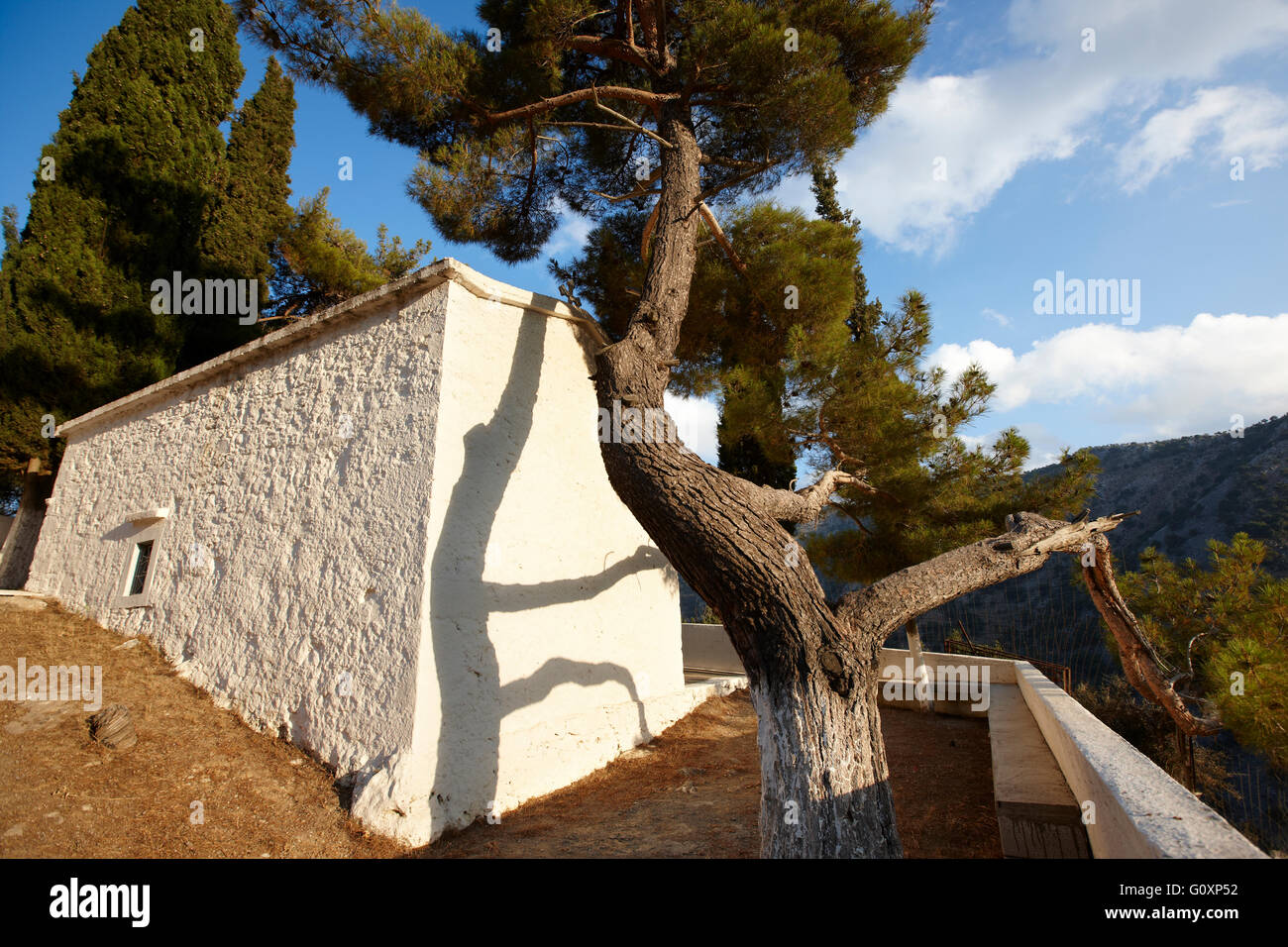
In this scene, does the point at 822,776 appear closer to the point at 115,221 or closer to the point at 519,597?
the point at 519,597

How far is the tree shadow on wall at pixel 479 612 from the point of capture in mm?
4254

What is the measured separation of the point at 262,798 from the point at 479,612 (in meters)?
1.73

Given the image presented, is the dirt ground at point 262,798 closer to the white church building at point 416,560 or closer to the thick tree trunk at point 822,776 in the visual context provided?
the white church building at point 416,560

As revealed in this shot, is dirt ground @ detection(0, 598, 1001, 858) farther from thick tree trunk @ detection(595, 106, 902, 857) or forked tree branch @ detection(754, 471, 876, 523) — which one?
forked tree branch @ detection(754, 471, 876, 523)

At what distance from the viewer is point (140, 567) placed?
22.0ft

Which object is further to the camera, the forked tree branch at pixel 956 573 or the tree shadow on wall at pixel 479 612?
the tree shadow on wall at pixel 479 612

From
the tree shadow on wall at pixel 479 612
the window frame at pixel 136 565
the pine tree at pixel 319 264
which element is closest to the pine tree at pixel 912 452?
the tree shadow on wall at pixel 479 612

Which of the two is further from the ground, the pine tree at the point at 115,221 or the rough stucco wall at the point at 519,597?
Answer: the pine tree at the point at 115,221

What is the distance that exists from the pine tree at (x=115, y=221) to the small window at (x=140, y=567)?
15.4ft

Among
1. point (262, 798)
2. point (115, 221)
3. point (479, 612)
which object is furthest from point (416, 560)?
point (115, 221)
